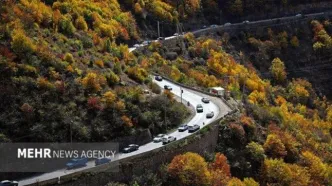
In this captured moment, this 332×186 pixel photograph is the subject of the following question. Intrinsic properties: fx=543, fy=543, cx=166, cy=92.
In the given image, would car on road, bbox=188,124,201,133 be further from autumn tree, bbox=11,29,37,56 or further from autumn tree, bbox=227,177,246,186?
autumn tree, bbox=11,29,37,56

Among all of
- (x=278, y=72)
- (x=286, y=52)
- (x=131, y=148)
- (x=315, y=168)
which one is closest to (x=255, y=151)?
(x=315, y=168)

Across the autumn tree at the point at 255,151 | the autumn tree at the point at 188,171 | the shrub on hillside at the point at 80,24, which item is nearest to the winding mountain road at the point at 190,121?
the autumn tree at the point at 188,171

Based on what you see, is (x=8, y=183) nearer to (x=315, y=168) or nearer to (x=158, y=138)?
(x=158, y=138)

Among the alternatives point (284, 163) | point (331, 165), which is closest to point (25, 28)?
point (284, 163)

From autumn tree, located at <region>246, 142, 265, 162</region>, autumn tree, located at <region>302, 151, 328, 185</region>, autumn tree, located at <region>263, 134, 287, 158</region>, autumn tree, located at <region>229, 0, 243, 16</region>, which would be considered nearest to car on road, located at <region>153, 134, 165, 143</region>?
autumn tree, located at <region>246, 142, 265, 162</region>

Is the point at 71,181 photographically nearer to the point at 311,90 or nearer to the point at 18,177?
the point at 18,177
